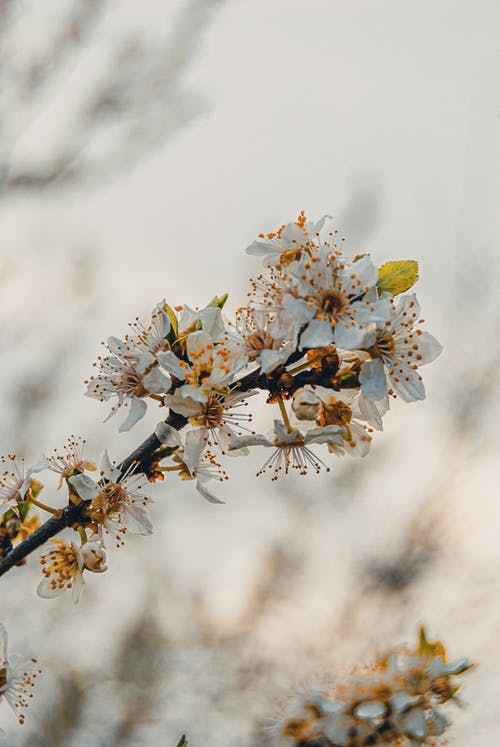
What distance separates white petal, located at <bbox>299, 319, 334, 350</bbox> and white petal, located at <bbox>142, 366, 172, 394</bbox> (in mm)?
251

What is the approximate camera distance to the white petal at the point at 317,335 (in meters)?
1.34

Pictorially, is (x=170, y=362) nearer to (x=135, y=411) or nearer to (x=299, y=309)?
(x=135, y=411)

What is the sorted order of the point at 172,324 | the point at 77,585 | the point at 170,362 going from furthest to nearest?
the point at 77,585, the point at 172,324, the point at 170,362

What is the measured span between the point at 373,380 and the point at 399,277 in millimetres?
227

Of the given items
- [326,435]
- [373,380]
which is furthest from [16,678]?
[373,380]

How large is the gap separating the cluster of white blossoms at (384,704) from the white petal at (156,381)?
0.81 metres

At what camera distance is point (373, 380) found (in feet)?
4.68

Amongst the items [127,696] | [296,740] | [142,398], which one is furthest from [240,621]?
[142,398]

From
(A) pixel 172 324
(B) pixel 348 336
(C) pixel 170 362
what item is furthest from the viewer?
(A) pixel 172 324

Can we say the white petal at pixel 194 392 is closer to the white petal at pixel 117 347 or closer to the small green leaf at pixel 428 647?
the white petal at pixel 117 347

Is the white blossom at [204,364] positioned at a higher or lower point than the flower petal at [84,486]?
higher

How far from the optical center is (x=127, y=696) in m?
5.52

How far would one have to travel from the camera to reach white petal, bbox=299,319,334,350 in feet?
4.40

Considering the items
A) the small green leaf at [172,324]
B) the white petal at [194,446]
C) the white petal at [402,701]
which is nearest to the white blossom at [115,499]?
the white petal at [194,446]
